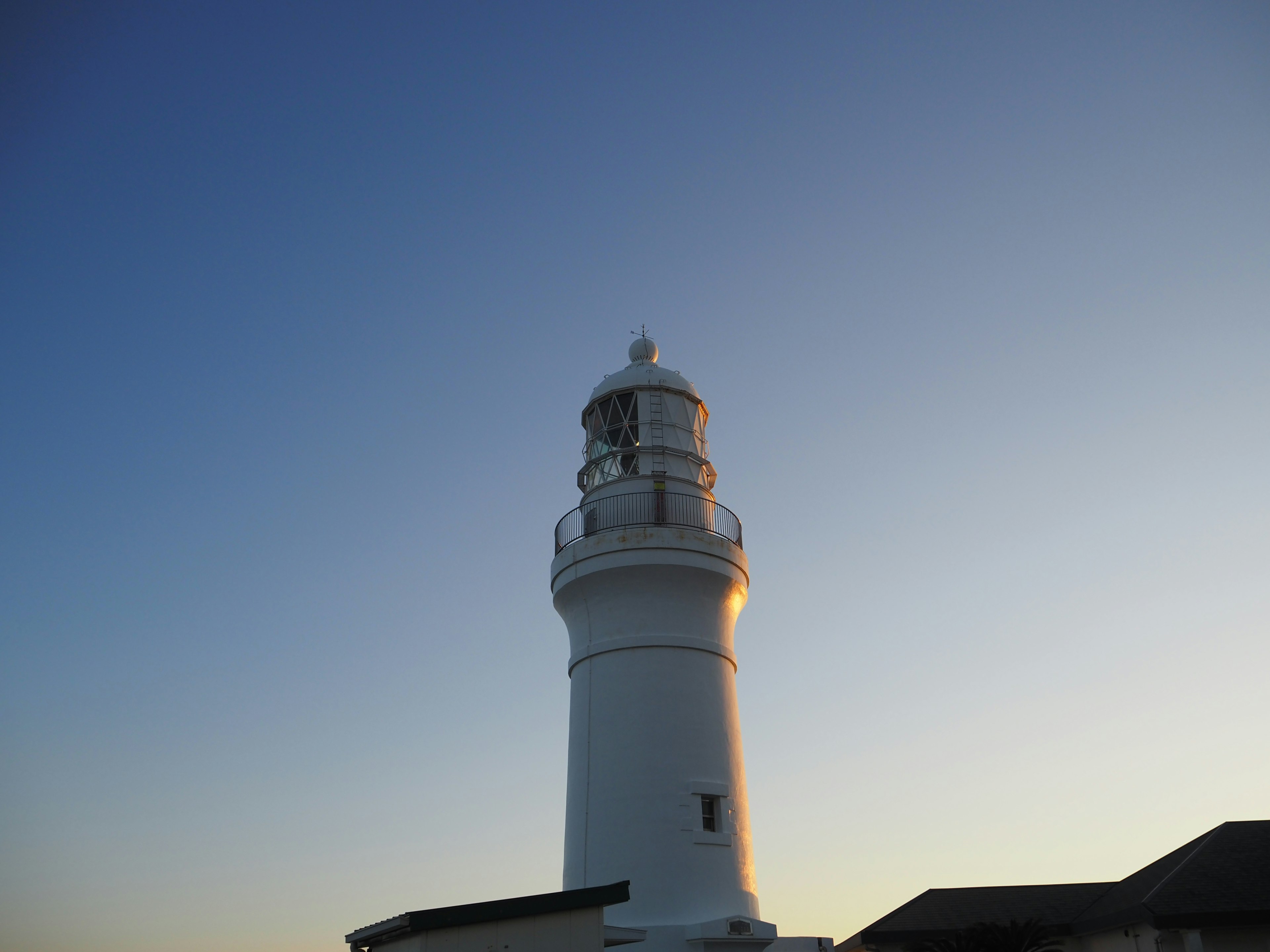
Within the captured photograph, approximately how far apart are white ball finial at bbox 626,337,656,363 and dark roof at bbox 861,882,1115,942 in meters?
13.9

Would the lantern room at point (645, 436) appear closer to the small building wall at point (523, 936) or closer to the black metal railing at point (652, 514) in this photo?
the black metal railing at point (652, 514)

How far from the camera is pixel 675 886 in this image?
15125 millimetres

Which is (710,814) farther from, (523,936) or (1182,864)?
(1182,864)

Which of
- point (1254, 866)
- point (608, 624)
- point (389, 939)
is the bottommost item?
point (389, 939)

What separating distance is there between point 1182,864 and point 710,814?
10550 mm

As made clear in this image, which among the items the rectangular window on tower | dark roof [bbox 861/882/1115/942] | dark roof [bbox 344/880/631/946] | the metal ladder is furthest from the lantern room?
dark roof [bbox 861/882/1115/942]

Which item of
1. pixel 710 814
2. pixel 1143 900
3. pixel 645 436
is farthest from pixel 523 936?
pixel 1143 900

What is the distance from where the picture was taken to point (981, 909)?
22.4 m

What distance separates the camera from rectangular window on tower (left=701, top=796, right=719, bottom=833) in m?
15.9

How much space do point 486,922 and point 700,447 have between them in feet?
34.8

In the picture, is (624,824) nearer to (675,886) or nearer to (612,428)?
(675,886)

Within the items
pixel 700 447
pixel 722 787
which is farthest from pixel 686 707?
pixel 700 447

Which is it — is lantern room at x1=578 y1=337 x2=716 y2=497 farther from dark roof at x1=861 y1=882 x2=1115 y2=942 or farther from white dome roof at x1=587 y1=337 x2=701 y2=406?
dark roof at x1=861 y1=882 x2=1115 y2=942

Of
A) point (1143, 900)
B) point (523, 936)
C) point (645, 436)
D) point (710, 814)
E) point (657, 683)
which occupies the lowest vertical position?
point (523, 936)
